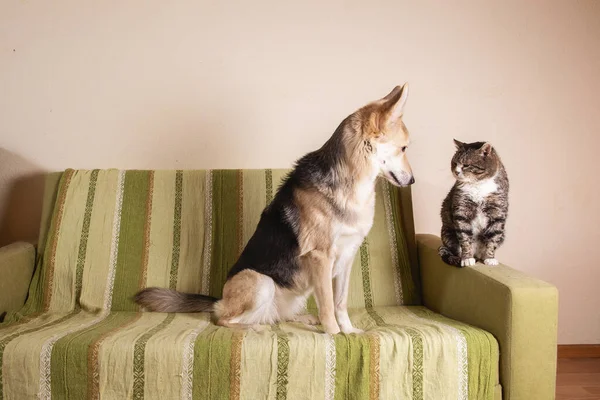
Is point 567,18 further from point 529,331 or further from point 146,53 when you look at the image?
point 146,53

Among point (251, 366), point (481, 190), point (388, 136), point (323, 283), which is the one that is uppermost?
point (388, 136)

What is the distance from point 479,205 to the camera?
2158 millimetres

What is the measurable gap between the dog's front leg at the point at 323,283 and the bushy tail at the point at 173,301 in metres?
0.53

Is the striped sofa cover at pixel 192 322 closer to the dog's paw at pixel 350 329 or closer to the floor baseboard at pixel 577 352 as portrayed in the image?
the dog's paw at pixel 350 329

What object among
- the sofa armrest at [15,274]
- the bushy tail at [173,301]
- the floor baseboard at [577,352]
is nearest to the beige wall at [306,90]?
the floor baseboard at [577,352]

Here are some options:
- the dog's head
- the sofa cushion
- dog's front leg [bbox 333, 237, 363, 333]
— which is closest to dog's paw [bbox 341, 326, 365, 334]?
dog's front leg [bbox 333, 237, 363, 333]

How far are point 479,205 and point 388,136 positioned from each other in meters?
0.51

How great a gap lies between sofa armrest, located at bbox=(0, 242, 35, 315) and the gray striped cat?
6.13 feet

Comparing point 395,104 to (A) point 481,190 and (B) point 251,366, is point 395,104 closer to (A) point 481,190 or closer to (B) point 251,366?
(A) point 481,190

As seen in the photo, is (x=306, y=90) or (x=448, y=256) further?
(x=306, y=90)

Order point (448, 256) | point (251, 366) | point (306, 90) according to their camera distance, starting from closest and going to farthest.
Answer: point (251, 366) → point (448, 256) → point (306, 90)

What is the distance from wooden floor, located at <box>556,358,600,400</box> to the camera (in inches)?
97.6

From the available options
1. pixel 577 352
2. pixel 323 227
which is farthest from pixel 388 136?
pixel 577 352

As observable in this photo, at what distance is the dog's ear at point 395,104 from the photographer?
1884mm
